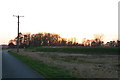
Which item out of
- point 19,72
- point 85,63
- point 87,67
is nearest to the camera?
point 19,72

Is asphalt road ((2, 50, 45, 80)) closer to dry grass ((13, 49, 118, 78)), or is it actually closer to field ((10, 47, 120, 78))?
field ((10, 47, 120, 78))

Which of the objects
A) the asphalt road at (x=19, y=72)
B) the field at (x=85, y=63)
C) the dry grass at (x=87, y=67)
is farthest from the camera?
the field at (x=85, y=63)

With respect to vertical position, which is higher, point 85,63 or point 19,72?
point 19,72

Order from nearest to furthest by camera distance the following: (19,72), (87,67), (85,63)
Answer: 1. (19,72)
2. (87,67)
3. (85,63)

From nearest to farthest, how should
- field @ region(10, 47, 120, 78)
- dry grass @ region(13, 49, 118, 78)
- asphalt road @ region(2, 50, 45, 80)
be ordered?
asphalt road @ region(2, 50, 45, 80)
dry grass @ region(13, 49, 118, 78)
field @ region(10, 47, 120, 78)

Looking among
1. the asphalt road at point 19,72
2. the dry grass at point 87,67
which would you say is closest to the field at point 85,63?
the dry grass at point 87,67

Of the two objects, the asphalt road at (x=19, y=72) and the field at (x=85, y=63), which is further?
the field at (x=85, y=63)


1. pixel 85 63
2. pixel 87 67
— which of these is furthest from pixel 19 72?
pixel 85 63

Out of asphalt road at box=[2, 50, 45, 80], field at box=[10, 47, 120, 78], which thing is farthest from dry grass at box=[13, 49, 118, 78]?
asphalt road at box=[2, 50, 45, 80]

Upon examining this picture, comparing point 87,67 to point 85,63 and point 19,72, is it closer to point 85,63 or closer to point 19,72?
point 19,72

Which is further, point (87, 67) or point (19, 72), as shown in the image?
point (87, 67)

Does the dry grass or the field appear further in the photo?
the field

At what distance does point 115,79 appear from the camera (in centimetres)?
1044

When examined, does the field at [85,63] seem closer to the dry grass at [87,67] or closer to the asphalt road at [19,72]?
the dry grass at [87,67]
